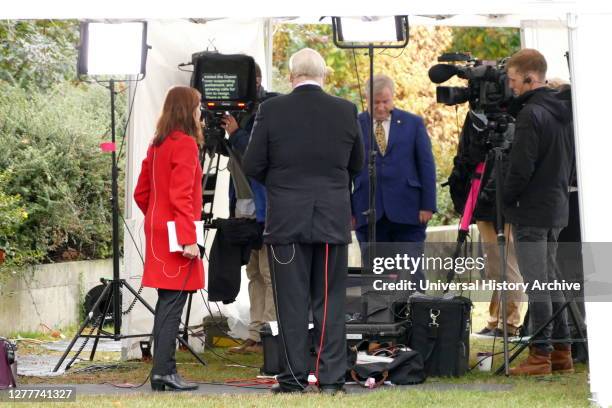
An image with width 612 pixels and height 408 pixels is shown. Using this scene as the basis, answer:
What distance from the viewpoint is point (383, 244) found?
29.7 feet

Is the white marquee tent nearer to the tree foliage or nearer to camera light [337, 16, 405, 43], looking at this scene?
camera light [337, 16, 405, 43]

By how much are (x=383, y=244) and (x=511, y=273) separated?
4.12 feet

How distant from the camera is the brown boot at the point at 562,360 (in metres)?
7.76

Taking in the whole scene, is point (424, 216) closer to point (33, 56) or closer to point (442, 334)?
point (442, 334)

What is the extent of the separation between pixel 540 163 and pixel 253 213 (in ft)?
7.02

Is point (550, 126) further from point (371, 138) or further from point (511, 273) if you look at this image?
point (511, 273)

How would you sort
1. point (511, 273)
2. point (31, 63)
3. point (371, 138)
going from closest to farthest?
point (371, 138)
point (511, 273)
point (31, 63)

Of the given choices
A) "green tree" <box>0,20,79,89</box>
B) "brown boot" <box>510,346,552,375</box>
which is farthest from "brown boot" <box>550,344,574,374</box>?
"green tree" <box>0,20,79,89</box>

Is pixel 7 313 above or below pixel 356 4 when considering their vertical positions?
below

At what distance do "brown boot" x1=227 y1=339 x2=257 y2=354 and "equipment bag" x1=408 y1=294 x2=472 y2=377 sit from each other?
5.55 ft

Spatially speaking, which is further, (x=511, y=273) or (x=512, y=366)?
(x=511, y=273)

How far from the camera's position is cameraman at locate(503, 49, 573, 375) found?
7.66 metres

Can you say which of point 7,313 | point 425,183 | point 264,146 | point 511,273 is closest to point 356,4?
point 264,146

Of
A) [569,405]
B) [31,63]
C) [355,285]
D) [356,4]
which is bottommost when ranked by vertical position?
[569,405]
